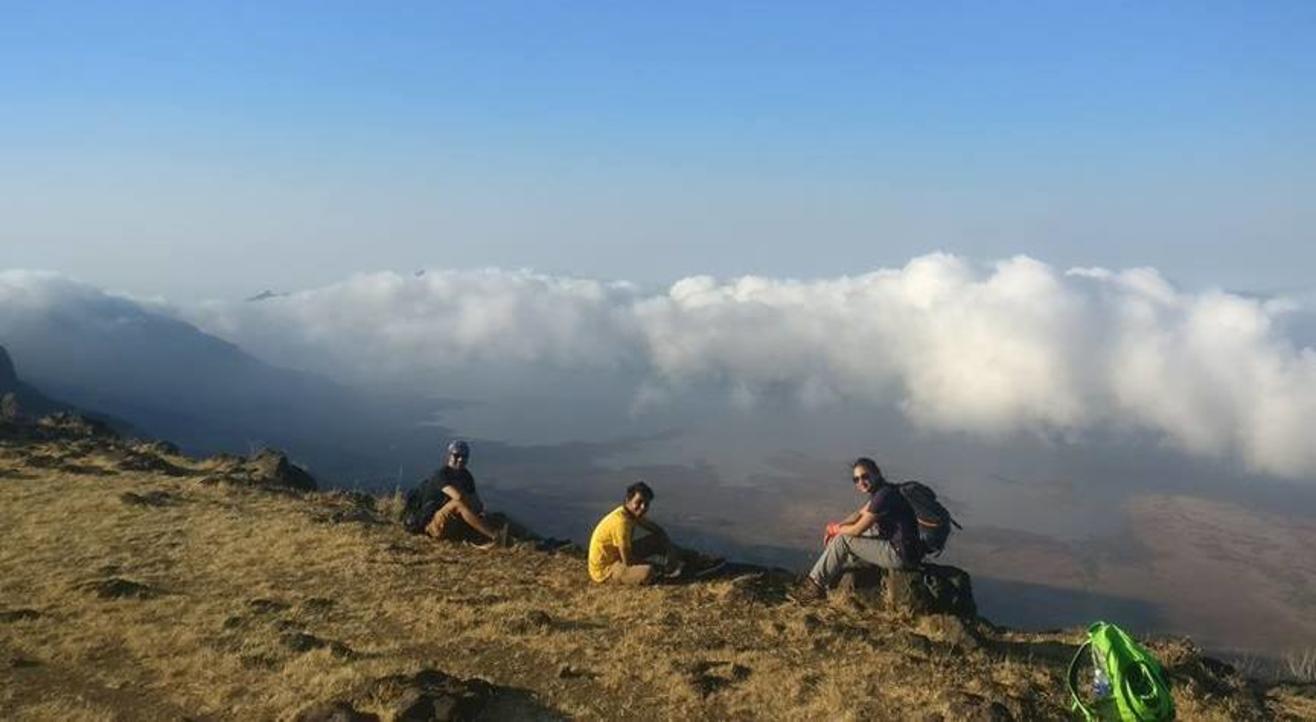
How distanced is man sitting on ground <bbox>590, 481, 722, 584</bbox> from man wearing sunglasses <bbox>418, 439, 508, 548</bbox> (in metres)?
3.28

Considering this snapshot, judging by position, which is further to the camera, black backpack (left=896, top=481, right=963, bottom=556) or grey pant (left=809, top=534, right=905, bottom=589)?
black backpack (left=896, top=481, right=963, bottom=556)

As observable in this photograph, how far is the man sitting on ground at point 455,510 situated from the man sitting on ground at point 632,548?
10.8ft

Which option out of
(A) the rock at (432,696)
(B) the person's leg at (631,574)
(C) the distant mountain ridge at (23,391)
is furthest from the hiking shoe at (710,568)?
(C) the distant mountain ridge at (23,391)

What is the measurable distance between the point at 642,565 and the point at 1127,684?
724cm

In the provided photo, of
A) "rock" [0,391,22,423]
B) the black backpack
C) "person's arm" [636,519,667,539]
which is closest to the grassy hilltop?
"person's arm" [636,519,667,539]

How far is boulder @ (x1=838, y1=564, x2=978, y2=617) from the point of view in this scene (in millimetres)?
13281

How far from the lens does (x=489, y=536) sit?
17344 millimetres

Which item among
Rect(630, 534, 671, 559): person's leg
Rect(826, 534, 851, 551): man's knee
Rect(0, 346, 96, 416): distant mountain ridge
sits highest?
Rect(826, 534, 851, 551): man's knee

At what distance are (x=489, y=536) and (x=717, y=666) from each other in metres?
7.52

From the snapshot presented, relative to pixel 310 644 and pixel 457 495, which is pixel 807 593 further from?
pixel 310 644

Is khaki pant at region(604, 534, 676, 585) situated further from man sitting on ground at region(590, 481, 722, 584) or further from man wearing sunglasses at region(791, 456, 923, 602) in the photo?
man wearing sunglasses at region(791, 456, 923, 602)

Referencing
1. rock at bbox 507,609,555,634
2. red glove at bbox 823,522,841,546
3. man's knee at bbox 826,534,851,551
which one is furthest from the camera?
red glove at bbox 823,522,841,546

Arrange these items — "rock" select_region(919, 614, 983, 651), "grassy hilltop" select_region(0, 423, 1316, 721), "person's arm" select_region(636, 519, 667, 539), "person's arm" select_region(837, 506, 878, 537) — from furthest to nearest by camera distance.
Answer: "person's arm" select_region(636, 519, 667, 539) < "person's arm" select_region(837, 506, 878, 537) < "rock" select_region(919, 614, 983, 651) < "grassy hilltop" select_region(0, 423, 1316, 721)

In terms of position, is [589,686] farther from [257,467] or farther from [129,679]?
[257,467]
